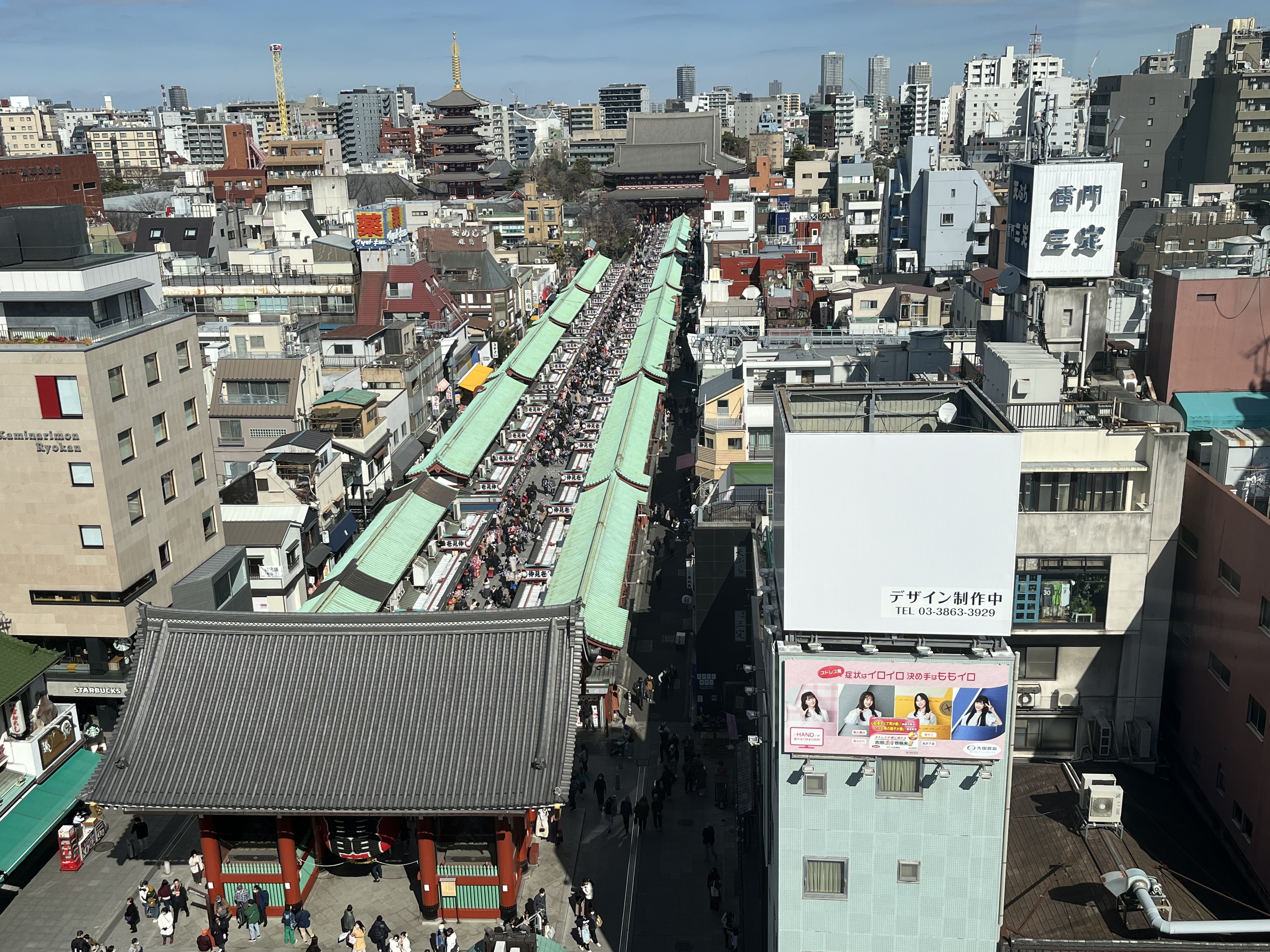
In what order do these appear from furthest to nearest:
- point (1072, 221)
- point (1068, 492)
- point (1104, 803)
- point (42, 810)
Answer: point (1072, 221), point (42, 810), point (1068, 492), point (1104, 803)

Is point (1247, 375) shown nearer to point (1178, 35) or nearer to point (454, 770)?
point (454, 770)

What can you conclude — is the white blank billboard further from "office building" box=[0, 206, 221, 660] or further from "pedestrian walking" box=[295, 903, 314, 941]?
"office building" box=[0, 206, 221, 660]

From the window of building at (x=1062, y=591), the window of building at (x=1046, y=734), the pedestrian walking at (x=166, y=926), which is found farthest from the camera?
the window of building at (x=1046, y=734)

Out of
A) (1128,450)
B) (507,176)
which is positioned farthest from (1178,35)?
(1128,450)

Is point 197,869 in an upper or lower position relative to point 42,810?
lower

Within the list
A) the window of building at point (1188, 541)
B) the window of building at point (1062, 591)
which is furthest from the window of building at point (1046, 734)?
Answer: the window of building at point (1188, 541)

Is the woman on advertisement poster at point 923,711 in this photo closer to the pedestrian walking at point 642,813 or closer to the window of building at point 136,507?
the pedestrian walking at point 642,813

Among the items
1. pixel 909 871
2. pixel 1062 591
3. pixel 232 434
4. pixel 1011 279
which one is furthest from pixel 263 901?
pixel 1011 279

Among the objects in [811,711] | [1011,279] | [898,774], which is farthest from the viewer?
[1011,279]

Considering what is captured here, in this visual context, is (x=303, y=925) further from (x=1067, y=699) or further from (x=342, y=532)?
(x=342, y=532)
